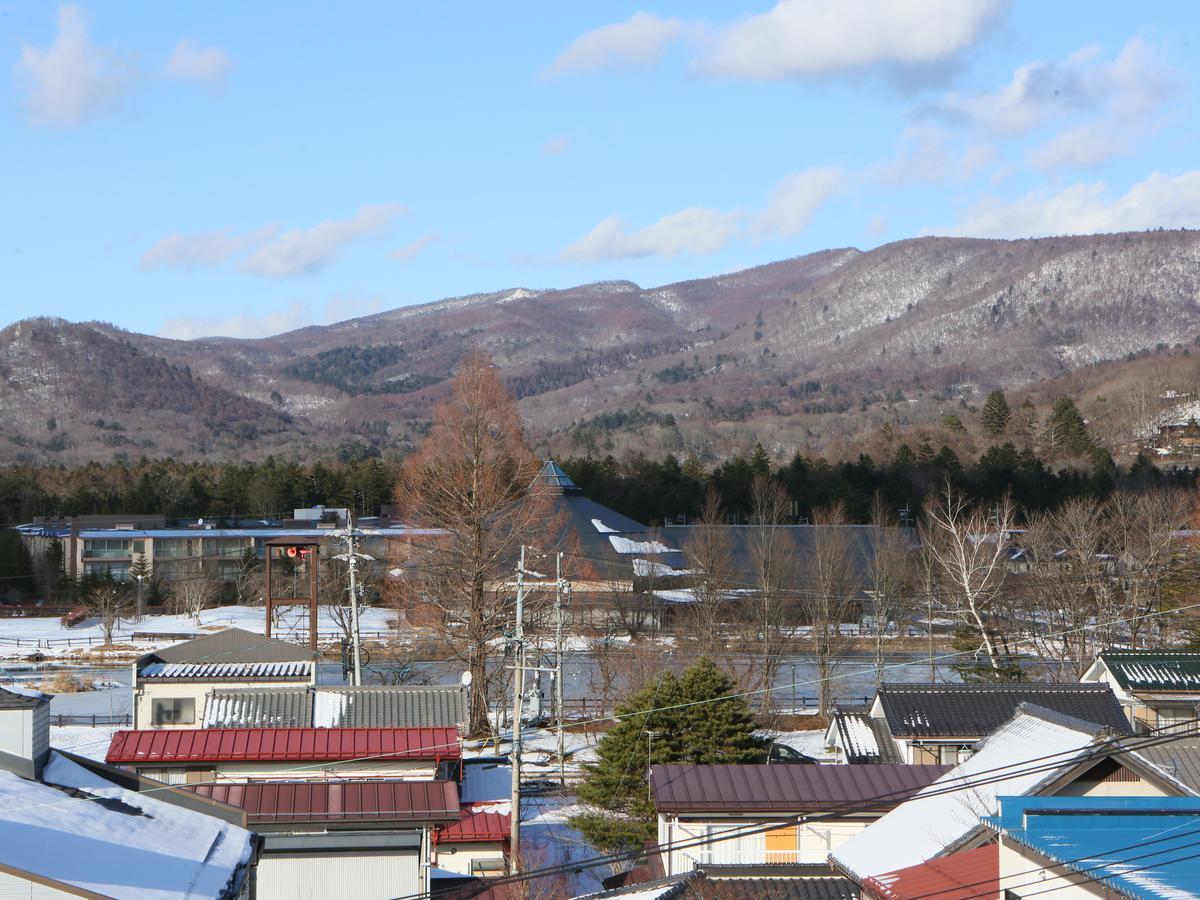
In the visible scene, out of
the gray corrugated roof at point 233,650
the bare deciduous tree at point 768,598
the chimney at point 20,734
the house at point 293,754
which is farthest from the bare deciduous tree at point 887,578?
the chimney at point 20,734

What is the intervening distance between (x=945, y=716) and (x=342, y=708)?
8.93m

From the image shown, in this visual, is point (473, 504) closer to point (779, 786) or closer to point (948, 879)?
point (779, 786)

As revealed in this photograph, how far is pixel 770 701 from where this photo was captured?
3042cm

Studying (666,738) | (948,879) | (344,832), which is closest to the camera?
(948,879)

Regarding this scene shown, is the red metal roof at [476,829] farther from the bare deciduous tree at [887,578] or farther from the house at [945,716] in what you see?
the bare deciduous tree at [887,578]

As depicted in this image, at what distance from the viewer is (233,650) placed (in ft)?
86.4

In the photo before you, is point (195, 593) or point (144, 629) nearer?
point (144, 629)

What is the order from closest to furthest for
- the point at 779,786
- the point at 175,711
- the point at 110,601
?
the point at 779,786 → the point at 175,711 → the point at 110,601

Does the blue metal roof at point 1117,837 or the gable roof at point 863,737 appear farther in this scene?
the gable roof at point 863,737

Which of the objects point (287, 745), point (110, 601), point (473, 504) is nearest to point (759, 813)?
point (287, 745)

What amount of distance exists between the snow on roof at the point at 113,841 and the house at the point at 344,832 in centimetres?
195

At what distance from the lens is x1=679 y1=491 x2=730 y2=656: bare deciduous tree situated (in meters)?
35.3

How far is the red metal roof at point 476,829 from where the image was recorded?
54.4ft

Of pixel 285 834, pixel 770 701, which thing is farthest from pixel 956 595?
pixel 285 834
